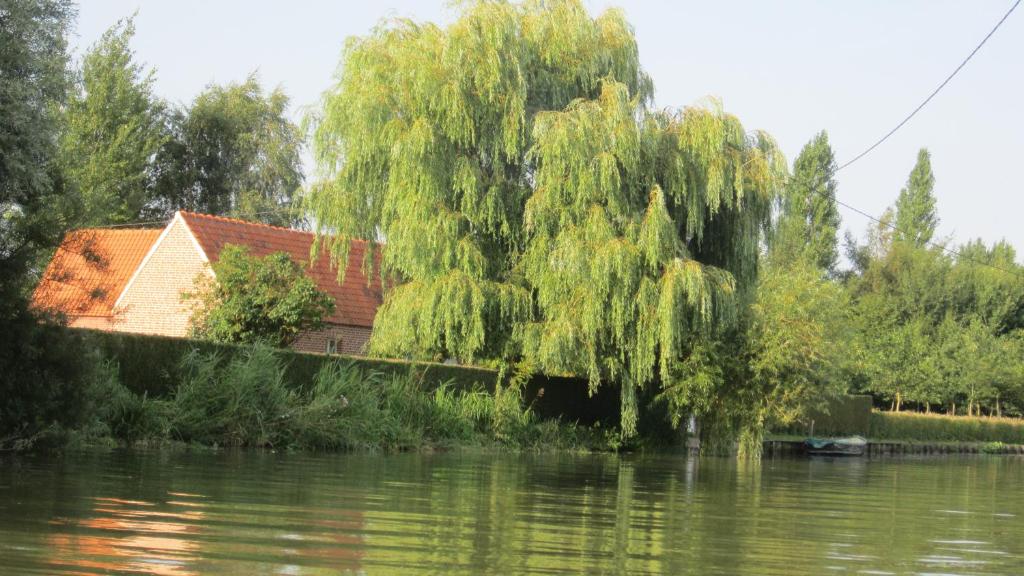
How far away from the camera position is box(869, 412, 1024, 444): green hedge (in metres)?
56.3

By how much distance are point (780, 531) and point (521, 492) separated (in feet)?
13.7

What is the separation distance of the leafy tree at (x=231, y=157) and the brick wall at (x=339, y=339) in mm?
20260

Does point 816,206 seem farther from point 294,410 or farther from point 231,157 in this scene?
point 294,410

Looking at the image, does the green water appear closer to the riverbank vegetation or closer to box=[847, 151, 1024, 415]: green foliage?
the riverbank vegetation

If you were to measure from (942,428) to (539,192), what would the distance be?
38.9m

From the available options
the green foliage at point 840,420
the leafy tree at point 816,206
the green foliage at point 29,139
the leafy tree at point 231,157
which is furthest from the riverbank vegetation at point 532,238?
the leafy tree at point 816,206

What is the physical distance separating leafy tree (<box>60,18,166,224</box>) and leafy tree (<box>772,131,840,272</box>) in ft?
116

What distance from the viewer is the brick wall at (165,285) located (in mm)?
35719

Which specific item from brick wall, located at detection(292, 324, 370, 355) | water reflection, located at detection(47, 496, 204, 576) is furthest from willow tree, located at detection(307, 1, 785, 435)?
water reflection, located at detection(47, 496, 204, 576)

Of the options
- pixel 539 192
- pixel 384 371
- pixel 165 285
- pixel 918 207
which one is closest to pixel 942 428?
pixel 918 207

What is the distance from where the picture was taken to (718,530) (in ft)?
35.1

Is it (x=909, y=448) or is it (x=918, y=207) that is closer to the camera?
(x=909, y=448)

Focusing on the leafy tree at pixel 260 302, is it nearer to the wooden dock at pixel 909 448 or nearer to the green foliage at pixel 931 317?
the wooden dock at pixel 909 448

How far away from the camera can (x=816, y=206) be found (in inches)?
2849
